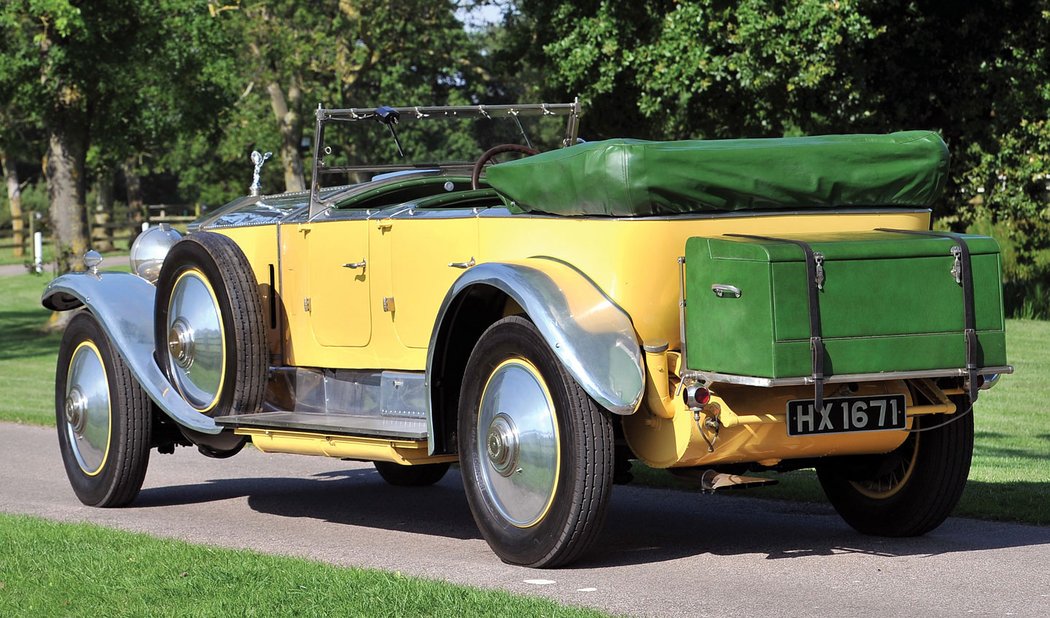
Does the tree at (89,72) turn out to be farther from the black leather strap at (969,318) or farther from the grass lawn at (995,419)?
the black leather strap at (969,318)

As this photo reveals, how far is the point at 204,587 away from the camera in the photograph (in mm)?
5410

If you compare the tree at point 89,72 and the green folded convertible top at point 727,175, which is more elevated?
the tree at point 89,72

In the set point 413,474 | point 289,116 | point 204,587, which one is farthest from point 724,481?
point 289,116

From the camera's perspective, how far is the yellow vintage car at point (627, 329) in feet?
17.5

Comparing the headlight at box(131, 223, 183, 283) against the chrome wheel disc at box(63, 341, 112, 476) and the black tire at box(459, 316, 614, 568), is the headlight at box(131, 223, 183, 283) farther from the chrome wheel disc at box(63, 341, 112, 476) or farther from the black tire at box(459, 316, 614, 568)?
the black tire at box(459, 316, 614, 568)

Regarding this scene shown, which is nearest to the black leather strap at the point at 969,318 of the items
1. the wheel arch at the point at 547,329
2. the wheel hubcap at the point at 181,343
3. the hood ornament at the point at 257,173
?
the wheel arch at the point at 547,329

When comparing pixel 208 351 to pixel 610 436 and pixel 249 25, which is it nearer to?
pixel 610 436

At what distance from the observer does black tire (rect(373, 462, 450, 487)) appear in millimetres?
8781

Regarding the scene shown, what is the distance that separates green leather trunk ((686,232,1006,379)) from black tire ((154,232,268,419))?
2.68 m

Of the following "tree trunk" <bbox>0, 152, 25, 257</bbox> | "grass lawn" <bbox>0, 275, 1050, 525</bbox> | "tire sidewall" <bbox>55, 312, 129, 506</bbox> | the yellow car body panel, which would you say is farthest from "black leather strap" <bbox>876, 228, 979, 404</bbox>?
"tree trunk" <bbox>0, 152, 25, 257</bbox>

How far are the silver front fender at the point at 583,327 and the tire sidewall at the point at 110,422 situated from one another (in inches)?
118

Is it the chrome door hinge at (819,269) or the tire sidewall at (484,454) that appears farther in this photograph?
the tire sidewall at (484,454)

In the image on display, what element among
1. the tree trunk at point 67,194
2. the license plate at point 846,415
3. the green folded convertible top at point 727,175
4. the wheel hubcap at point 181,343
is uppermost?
the tree trunk at point 67,194

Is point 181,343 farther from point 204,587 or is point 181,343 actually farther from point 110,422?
point 204,587
